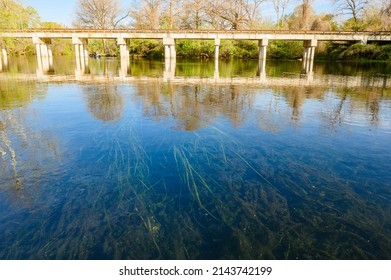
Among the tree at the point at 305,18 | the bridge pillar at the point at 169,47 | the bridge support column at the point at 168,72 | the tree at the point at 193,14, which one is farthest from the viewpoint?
the tree at the point at 193,14

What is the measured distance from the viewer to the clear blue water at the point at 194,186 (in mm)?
3451

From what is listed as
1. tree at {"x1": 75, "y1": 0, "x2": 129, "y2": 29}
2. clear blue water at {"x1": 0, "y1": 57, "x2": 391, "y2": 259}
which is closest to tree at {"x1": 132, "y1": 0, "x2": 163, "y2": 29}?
tree at {"x1": 75, "y1": 0, "x2": 129, "y2": 29}

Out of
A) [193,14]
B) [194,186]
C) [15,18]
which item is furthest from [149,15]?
[194,186]

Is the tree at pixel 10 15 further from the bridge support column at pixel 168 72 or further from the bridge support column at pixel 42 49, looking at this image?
the bridge support column at pixel 168 72

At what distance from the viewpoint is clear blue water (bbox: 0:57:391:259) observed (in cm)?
345

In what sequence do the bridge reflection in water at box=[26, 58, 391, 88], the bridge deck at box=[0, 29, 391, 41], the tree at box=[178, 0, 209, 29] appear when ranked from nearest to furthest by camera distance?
the bridge reflection in water at box=[26, 58, 391, 88] < the bridge deck at box=[0, 29, 391, 41] < the tree at box=[178, 0, 209, 29]

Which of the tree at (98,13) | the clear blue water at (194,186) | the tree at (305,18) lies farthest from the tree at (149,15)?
the clear blue water at (194,186)

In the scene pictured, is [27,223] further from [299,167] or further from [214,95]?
[214,95]

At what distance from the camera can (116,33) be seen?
37875mm

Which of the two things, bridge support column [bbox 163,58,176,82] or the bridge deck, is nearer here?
bridge support column [bbox 163,58,176,82]

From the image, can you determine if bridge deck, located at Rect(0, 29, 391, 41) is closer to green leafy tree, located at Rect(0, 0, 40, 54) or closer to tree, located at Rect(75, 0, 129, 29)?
green leafy tree, located at Rect(0, 0, 40, 54)

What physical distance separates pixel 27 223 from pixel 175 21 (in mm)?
59351

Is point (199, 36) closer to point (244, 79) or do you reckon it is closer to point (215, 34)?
point (215, 34)

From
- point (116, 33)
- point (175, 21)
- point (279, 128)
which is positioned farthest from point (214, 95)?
point (175, 21)
